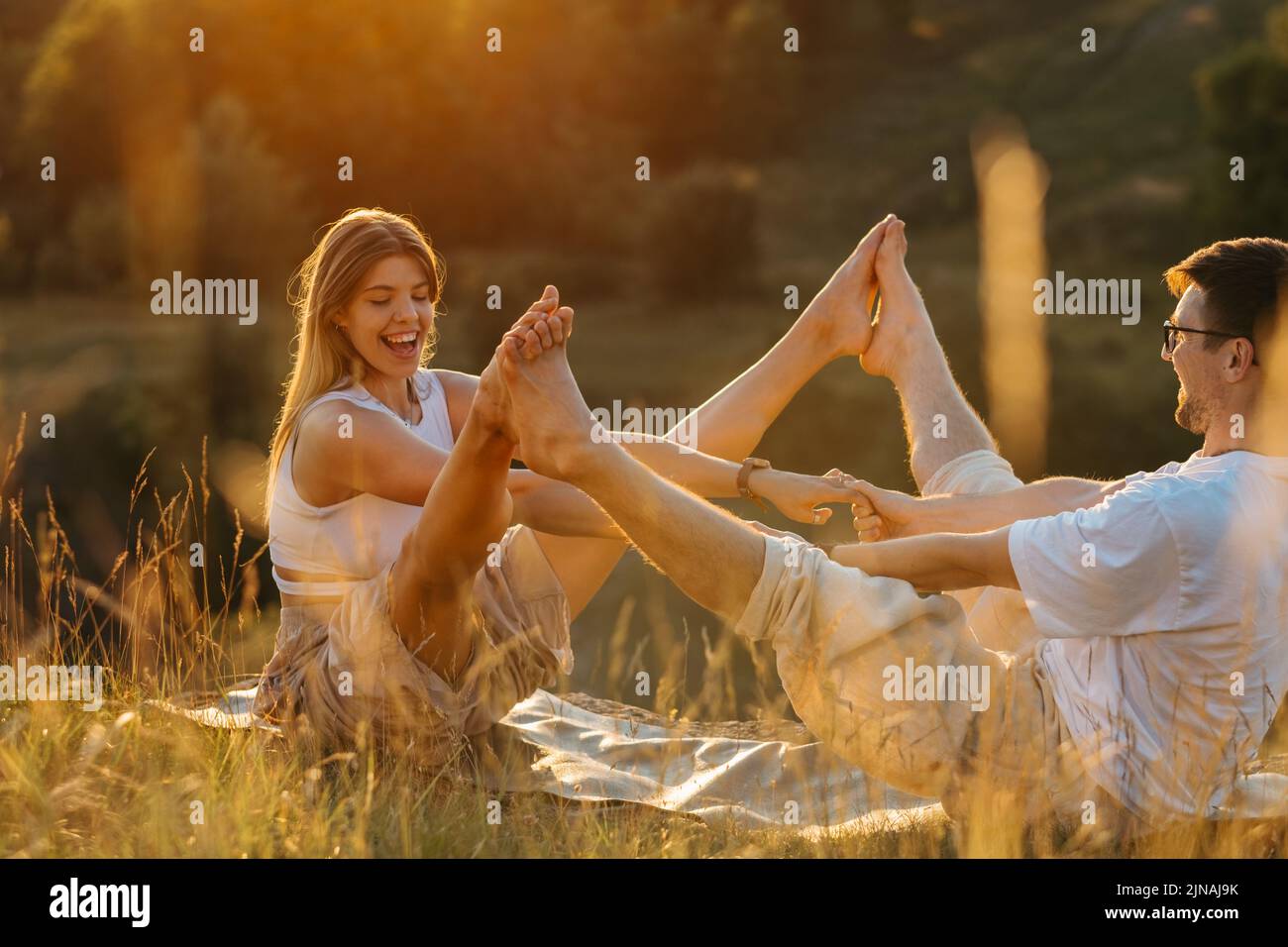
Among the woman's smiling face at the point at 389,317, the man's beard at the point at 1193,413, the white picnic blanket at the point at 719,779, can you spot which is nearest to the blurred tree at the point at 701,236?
the white picnic blanket at the point at 719,779

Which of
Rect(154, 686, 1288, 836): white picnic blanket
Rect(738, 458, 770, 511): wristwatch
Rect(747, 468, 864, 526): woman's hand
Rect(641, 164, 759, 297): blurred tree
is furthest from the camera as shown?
Rect(641, 164, 759, 297): blurred tree

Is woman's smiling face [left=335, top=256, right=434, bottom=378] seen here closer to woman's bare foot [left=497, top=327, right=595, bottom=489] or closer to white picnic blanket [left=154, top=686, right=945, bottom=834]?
woman's bare foot [left=497, top=327, right=595, bottom=489]

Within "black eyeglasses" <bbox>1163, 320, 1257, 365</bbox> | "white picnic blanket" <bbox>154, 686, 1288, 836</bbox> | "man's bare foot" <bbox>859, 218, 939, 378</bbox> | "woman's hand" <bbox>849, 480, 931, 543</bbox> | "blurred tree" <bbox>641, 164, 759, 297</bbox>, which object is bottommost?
"white picnic blanket" <bbox>154, 686, 1288, 836</bbox>

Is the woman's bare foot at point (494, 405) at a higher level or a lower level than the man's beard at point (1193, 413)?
higher

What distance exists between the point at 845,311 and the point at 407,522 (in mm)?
1658

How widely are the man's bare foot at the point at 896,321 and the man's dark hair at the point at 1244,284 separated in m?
1.34

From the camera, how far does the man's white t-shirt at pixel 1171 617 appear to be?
8.80ft

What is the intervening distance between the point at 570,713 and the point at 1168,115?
2048 centimetres

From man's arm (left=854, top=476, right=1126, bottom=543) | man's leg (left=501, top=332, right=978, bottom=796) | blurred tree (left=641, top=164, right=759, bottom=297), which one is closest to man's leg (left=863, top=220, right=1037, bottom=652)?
man's arm (left=854, top=476, right=1126, bottom=543)

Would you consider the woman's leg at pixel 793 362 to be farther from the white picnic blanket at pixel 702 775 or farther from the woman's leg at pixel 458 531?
the woman's leg at pixel 458 531

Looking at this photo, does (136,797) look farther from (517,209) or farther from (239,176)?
(517,209)

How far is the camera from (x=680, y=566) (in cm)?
271

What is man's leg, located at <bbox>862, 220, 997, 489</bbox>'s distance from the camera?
402cm

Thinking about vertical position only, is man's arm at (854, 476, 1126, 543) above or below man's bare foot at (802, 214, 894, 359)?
below
